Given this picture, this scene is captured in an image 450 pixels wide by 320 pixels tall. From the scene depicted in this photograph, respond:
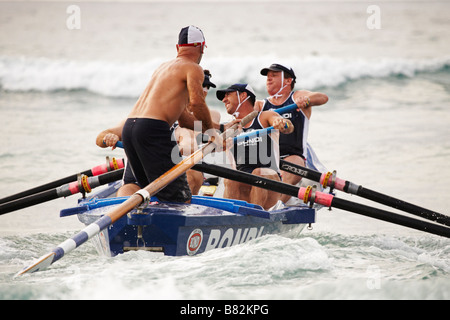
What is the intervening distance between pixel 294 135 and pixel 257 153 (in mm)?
1087

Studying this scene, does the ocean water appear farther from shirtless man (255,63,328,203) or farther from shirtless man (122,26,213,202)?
shirtless man (255,63,328,203)

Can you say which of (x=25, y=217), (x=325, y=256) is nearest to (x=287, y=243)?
(x=325, y=256)

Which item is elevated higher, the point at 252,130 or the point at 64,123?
the point at 252,130

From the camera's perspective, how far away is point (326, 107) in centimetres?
1773

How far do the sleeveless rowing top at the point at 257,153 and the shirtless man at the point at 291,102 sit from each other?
715 mm

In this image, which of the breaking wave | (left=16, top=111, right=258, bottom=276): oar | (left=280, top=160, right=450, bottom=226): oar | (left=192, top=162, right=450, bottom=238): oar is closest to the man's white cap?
(left=16, top=111, right=258, bottom=276): oar

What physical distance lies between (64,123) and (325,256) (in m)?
11.3

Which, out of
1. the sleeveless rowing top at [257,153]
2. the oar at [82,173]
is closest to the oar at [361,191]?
the sleeveless rowing top at [257,153]

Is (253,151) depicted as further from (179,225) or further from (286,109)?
(179,225)

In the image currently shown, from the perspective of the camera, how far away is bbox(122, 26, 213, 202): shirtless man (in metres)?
5.80

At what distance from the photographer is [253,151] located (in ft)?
23.9

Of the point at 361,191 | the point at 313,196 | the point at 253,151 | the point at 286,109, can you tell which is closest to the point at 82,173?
the point at 253,151

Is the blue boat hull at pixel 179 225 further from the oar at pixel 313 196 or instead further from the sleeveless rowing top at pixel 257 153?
the sleeveless rowing top at pixel 257 153
